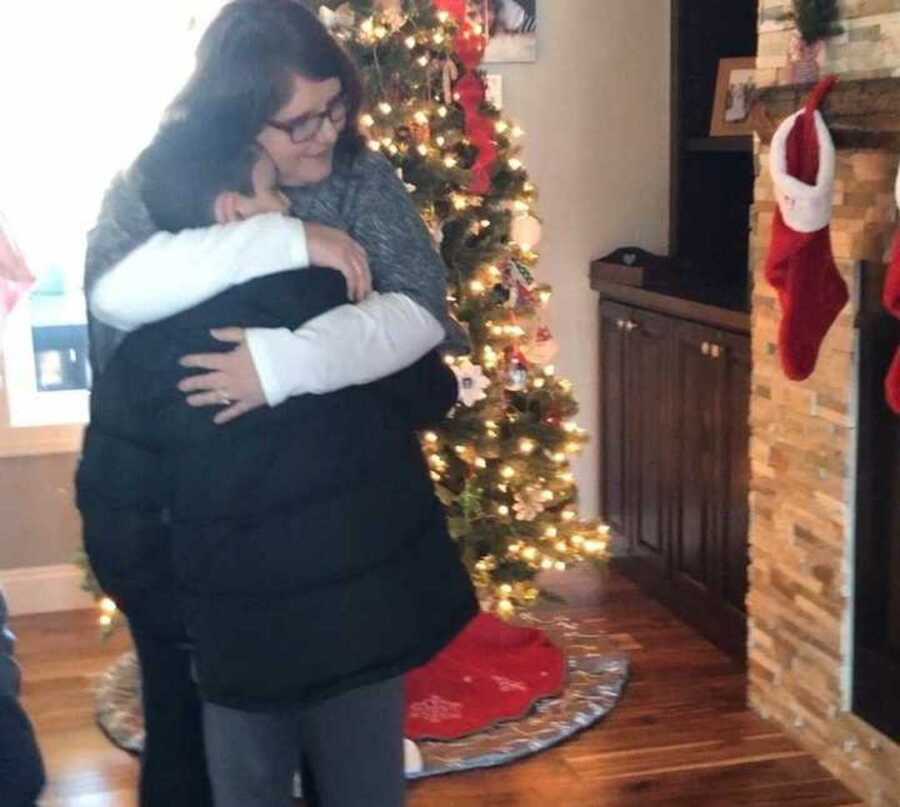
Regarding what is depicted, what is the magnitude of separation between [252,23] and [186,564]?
0.60 metres

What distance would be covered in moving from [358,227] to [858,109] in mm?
1081

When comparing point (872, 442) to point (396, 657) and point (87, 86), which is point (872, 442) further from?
point (87, 86)

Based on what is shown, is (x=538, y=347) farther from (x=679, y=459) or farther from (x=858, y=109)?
(x=858, y=109)

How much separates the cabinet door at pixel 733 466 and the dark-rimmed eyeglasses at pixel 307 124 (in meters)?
1.74

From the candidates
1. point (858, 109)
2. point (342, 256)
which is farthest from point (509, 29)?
point (342, 256)

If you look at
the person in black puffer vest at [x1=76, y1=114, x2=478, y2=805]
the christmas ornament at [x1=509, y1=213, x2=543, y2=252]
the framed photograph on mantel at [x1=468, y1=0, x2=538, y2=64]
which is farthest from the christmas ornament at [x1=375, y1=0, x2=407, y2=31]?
the person in black puffer vest at [x1=76, y1=114, x2=478, y2=805]

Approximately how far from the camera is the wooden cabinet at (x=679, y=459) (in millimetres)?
→ 3121

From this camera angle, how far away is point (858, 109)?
2.22m

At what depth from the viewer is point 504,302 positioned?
303 cm

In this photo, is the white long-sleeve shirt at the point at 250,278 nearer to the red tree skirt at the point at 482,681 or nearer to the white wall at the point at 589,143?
the red tree skirt at the point at 482,681

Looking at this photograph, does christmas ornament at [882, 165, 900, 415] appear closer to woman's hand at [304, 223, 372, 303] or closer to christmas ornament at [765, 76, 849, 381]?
christmas ornament at [765, 76, 849, 381]

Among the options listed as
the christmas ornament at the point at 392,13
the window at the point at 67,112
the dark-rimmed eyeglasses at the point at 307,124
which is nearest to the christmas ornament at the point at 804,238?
the christmas ornament at the point at 392,13

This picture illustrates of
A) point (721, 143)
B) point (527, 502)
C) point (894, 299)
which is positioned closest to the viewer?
point (894, 299)

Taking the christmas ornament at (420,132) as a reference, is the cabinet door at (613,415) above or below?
below
